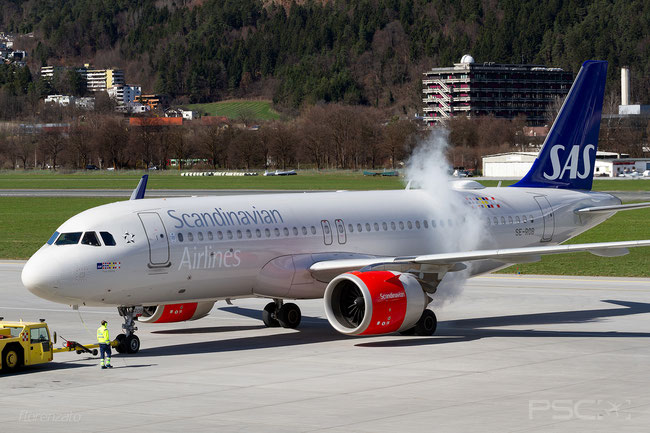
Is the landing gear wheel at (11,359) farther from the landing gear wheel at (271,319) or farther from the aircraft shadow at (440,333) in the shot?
the landing gear wheel at (271,319)

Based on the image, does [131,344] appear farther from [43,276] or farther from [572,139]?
[572,139]

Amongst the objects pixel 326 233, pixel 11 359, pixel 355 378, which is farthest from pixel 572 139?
pixel 11 359

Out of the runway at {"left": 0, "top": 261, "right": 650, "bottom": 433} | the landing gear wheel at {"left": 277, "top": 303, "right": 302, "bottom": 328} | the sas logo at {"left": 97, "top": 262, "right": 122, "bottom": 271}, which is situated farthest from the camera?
the landing gear wheel at {"left": 277, "top": 303, "right": 302, "bottom": 328}

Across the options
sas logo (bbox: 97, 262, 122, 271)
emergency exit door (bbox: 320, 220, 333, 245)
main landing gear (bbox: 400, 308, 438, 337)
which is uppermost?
emergency exit door (bbox: 320, 220, 333, 245)

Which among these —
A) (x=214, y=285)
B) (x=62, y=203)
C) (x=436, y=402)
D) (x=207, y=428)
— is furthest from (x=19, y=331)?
(x=62, y=203)

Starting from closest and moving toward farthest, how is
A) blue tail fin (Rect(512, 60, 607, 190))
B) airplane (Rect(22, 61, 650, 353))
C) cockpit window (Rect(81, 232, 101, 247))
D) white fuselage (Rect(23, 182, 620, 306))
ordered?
white fuselage (Rect(23, 182, 620, 306))
cockpit window (Rect(81, 232, 101, 247))
airplane (Rect(22, 61, 650, 353))
blue tail fin (Rect(512, 60, 607, 190))

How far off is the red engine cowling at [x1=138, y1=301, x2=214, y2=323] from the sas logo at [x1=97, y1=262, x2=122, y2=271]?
4334mm

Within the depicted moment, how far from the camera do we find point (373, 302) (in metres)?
29.7

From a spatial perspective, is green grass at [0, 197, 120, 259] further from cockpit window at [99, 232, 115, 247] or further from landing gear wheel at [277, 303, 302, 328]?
cockpit window at [99, 232, 115, 247]

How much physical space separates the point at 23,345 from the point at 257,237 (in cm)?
773

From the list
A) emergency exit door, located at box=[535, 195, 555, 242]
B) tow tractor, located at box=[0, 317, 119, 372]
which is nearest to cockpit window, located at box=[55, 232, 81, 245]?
tow tractor, located at box=[0, 317, 119, 372]

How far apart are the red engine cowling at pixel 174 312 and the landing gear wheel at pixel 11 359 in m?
6.26

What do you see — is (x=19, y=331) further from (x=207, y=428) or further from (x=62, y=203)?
(x=62, y=203)

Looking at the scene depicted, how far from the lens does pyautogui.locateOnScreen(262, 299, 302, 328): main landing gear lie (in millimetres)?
34844
